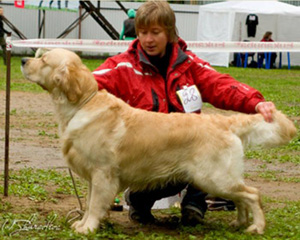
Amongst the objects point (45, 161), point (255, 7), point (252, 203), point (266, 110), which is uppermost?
point (266, 110)

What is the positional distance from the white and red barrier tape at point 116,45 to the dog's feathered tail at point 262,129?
226 centimetres

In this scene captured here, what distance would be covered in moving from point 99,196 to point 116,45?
121 inches

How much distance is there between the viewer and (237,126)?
4.85m

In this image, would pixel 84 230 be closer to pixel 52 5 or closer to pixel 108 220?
pixel 108 220

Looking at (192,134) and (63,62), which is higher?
(63,62)

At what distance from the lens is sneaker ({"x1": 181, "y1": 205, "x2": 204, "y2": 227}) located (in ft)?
17.2

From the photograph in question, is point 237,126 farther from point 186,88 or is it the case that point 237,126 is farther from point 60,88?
point 60,88

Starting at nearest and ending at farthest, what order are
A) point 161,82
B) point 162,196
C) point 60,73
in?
point 60,73, point 161,82, point 162,196

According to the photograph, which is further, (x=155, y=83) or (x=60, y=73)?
(x=155, y=83)

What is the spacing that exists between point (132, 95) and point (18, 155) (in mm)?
3165

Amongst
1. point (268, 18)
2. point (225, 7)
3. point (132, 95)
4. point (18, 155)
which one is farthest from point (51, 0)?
point (132, 95)

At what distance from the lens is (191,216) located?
5246 millimetres

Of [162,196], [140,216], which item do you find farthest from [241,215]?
[140,216]

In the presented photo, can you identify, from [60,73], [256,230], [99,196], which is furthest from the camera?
[256,230]
